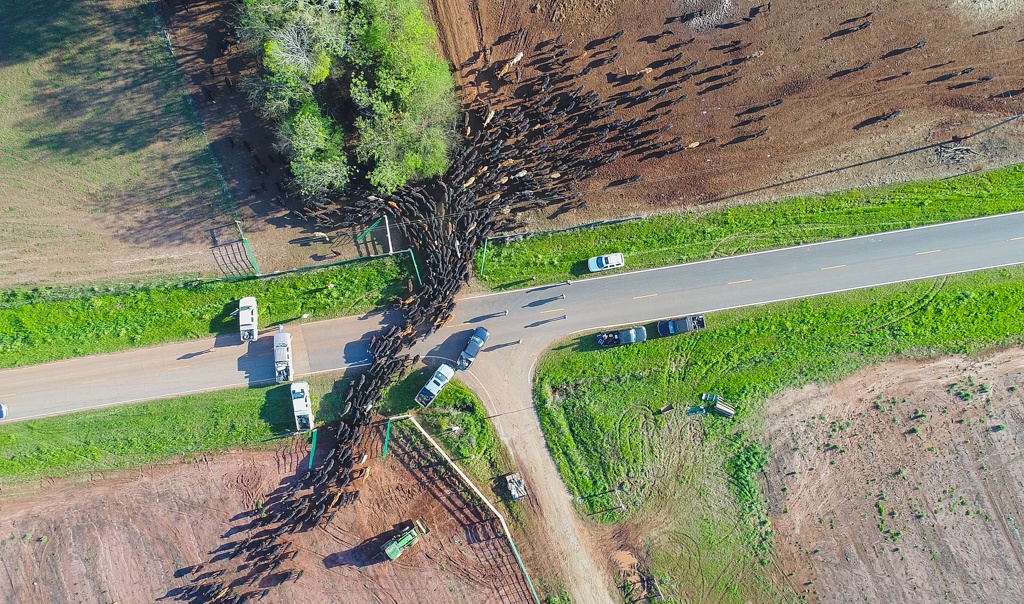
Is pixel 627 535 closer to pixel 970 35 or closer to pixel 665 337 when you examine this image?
pixel 665 337

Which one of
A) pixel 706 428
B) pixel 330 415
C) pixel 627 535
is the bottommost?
pixel 627 535

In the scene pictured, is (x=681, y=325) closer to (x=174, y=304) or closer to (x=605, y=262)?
(x=605, y=262)

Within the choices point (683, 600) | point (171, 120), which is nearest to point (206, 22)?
point (171, 120)

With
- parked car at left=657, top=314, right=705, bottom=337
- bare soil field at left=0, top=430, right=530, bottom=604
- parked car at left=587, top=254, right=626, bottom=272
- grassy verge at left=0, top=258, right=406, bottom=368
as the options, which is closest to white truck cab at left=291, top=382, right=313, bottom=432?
bare soil field at left=0, top=430, right=530, bottom=604

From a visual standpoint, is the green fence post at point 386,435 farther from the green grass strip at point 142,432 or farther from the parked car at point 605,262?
the parked car at point 605,262

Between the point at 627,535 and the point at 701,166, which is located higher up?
the point at 701,166

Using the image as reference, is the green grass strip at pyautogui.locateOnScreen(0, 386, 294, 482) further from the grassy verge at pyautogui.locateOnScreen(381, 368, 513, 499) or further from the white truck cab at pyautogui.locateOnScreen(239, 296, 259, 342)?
the grassy verge at pyautogui.locateOnScreen(381, 368, 513, 499)

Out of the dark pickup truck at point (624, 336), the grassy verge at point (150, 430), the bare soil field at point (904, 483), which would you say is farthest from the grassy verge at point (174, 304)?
the bare soil field at point (904, 483)

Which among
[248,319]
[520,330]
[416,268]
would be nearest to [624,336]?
[520,330]
